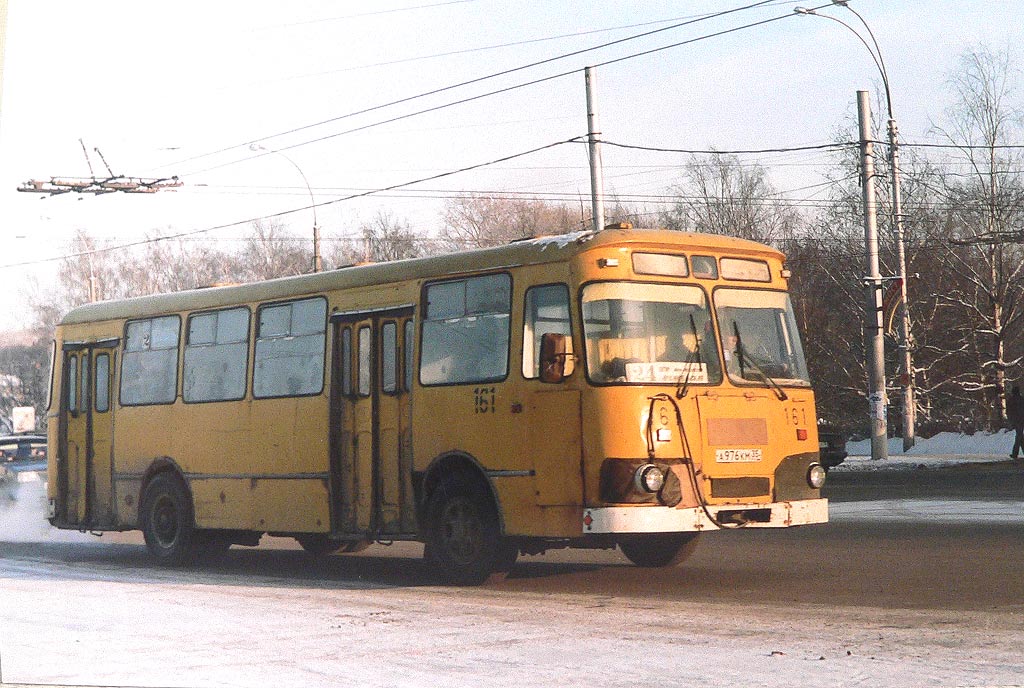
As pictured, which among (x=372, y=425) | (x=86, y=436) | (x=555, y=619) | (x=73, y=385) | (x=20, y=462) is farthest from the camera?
(x=20, y=462)

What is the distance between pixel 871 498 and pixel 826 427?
9.60m

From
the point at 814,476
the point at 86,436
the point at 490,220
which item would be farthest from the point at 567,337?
the point at 490,220

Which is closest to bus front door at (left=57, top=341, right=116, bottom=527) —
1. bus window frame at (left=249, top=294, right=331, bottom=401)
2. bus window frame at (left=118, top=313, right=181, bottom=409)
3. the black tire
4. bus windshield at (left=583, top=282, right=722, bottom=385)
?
bus window frame at (left=118, top=313, right=181, bottom=409)

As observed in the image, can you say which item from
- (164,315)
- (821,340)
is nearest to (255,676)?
(164,315)

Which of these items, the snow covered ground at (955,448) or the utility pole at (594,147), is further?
the snow covered ground at (955,448)

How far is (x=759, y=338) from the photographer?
1381cm

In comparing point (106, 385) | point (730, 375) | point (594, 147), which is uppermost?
point (594, 147)

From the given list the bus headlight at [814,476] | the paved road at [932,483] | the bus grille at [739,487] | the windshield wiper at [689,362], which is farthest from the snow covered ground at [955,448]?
the windshield wiper at [689,362]

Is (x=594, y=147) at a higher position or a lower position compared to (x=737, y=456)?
higher

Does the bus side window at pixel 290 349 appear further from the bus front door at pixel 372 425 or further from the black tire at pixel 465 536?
the black tire at pixel 465 536

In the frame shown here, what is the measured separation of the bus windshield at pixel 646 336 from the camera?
12.8 m

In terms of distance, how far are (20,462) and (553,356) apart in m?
20.7

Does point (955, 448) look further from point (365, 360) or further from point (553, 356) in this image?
point (553, 356)

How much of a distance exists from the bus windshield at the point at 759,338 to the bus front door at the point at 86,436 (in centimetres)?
847
